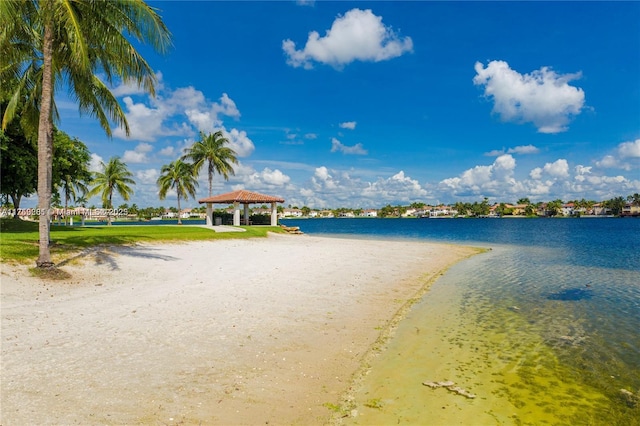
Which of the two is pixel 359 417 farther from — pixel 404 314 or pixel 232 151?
pixel 232 151

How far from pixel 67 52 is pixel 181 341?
1331 cm

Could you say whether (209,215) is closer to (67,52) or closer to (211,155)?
(211,155)

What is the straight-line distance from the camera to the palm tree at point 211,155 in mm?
49281

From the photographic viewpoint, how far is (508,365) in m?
7.15

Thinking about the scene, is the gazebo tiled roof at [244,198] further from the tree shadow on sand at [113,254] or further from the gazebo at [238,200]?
the tree shadow on sand at [113,254]

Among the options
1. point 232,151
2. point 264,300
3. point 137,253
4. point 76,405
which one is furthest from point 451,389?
point 232,151

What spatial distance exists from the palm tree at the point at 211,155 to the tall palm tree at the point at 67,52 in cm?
→ 3263

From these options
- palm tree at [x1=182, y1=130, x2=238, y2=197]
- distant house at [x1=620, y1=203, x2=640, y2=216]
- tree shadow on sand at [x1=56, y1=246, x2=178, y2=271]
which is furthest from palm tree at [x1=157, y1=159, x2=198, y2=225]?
distant house at [x1=620, y1=203, x2=640, y2=216]

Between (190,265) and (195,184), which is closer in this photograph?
(190,265)

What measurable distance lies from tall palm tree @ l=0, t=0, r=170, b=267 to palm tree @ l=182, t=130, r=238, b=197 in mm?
32625

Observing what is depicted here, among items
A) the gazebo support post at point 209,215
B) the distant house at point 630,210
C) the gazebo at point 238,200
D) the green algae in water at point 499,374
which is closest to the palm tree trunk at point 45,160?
the green algae in water at point 499,374

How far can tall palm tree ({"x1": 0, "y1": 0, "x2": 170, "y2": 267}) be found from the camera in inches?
483

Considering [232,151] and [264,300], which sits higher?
[232,151]

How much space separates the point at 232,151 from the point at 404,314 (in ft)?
145
